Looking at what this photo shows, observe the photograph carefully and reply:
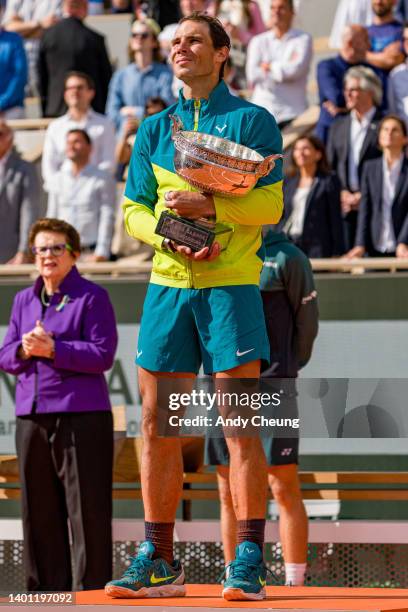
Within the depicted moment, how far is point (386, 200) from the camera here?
9719 mm

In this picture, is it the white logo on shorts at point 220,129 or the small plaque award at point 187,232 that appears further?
the white logo on shorts at point 220,129

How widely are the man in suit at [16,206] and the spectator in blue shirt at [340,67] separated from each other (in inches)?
97.2

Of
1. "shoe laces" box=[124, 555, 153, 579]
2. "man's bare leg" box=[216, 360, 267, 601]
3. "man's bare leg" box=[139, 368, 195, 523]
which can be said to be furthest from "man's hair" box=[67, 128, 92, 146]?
"shoe laces" box=[124, 555, 153, 579]

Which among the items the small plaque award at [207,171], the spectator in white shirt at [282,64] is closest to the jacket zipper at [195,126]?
the small plaque award at [207,171]

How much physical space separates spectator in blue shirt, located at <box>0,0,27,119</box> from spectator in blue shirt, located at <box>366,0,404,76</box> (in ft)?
11.1

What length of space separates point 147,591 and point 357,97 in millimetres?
6524

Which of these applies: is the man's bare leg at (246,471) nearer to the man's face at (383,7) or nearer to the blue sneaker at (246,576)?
the blue sneaker at (246,576)

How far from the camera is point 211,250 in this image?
475 cm

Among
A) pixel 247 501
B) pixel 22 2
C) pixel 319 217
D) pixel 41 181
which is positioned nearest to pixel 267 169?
pixel 247 501

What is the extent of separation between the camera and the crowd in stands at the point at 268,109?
9.70 metres

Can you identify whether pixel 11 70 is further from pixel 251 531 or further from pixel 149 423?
pixel 251 531

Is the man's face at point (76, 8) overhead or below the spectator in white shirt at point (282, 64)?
overhead

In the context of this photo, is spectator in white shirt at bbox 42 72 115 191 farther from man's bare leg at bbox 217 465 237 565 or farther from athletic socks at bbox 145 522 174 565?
athletic socks at bbox 145 522 174 565

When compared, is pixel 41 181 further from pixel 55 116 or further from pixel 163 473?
pixel 163 473
